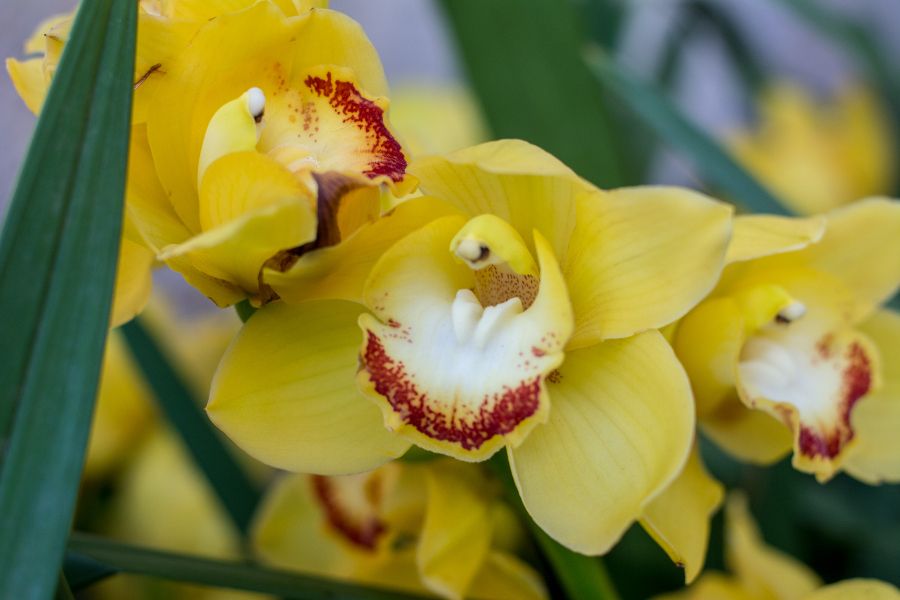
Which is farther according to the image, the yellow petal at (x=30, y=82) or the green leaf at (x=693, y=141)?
the green leaf at (x=693, y=141)

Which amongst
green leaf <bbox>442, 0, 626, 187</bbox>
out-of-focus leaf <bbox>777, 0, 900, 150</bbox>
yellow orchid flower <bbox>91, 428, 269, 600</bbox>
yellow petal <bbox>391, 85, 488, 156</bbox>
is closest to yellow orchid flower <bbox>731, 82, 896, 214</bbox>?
out-of-focus leaf <bbox>777, 0, 900, 150</bbox>

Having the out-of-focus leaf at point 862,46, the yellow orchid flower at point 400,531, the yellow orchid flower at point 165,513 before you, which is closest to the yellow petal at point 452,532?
the yellow orchid flower at point 400,531

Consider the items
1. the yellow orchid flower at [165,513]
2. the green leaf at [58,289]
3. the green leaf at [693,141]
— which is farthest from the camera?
the yellow orchid flower at [165,513]

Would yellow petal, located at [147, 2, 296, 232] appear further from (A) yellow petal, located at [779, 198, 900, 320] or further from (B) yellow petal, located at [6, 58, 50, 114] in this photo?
(A) yellow petal, located at [779, 198, 900, 320]

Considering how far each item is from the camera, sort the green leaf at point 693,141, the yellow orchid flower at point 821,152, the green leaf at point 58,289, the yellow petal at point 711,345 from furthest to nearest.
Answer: the yellow orchid flower at point 821,152 < the green leaf at point 693,141 < the yellow petal at point 711,345 < the green leaf at point 58,289

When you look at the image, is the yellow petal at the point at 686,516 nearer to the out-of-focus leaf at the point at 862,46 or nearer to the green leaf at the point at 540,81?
the green leaf at the point at 540,81

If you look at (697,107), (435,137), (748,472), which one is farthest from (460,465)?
(697,107)

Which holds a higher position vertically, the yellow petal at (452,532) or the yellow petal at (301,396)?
the yellow petal at (301,396)

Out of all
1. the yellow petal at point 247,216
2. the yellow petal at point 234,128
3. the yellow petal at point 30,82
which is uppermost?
the yellow petal at point 30,82
